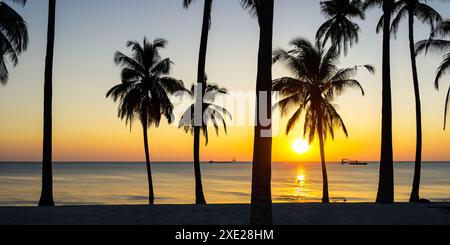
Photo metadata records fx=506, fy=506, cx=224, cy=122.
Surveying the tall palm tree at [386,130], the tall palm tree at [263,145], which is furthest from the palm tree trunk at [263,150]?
the tall palm tree at [386,130]

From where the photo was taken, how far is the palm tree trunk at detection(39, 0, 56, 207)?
1855cm

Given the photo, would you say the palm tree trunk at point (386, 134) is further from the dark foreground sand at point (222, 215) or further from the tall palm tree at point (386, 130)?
the dark foreground sand at point (222, 215)

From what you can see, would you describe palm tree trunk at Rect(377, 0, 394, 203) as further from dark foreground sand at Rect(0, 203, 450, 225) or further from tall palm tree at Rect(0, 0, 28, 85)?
tall palm tree at Rect(0, 0, 28, 85)

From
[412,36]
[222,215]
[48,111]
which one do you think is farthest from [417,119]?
[48,111]

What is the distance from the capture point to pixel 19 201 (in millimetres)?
53312

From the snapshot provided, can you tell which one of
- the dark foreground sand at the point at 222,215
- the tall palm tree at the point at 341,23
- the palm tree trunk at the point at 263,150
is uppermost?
the tall palm tree at the point at 341,23

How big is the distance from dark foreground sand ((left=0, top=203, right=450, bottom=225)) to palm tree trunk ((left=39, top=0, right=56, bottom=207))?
1621 millimetres

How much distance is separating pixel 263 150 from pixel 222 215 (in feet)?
→ 14.8

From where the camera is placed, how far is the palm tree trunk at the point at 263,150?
11.9 metres

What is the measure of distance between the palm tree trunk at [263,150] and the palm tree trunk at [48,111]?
9642mm

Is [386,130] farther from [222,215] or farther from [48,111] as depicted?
[48,111]
